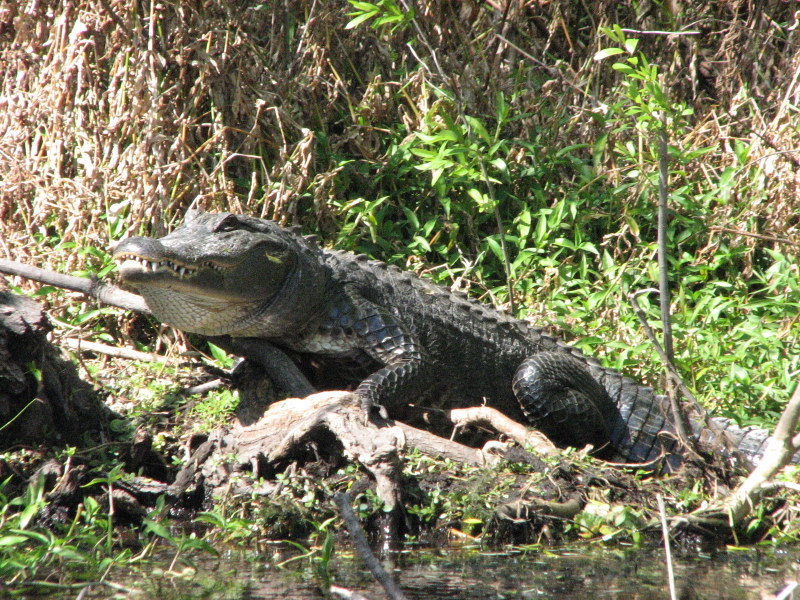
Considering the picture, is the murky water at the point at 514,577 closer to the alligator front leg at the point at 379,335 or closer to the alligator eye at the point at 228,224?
the alligator front leg at the point at 379,335

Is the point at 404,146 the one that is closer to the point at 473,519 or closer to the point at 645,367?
the point at 645,367

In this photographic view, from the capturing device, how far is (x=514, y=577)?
3.14 meters

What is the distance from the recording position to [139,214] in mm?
5789

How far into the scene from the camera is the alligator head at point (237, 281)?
169 inches

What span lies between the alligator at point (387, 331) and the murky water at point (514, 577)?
0.71 metres

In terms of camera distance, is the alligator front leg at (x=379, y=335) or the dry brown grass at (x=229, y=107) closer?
the alligator front leg at (x=379, y=335)

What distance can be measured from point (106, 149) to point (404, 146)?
206cm

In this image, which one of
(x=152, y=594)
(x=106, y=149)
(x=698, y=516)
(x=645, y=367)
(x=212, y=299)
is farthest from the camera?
(x=106, y=149)

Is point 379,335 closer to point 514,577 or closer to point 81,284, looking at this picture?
point 81,284

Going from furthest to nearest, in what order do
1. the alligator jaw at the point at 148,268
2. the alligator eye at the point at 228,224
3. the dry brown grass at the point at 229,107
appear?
1. the dry brown grass at the point at 229,107
2. the alligator eye at the point at 228,224
3. the alligator jaw at the point at 148,268

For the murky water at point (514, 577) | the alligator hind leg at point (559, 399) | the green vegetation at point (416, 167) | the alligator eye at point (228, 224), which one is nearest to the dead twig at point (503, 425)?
A: the alligator hind leg at point (559, 399)

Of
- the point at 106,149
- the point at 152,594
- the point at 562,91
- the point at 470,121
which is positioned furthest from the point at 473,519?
the point at 562,91

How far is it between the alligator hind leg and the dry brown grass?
5.97 feet

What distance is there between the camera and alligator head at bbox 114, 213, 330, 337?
4297 millimetres
